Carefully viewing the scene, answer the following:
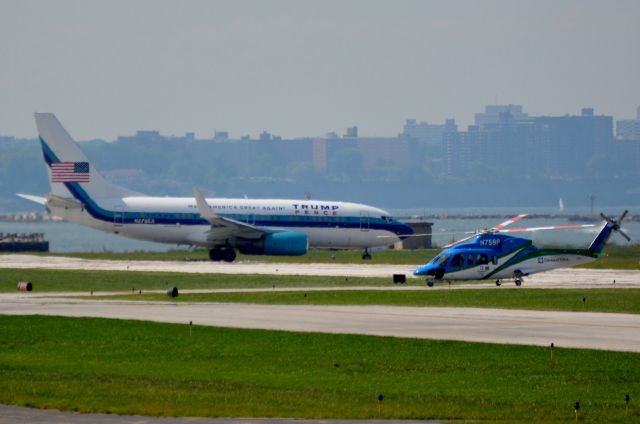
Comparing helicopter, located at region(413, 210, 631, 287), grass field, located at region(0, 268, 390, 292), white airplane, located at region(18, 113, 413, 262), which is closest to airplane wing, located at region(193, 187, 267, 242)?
white airplane, located at region(18, 113, 413, 262)

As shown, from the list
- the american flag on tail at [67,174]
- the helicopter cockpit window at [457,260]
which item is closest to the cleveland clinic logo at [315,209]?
the american flag on tail at [67,174]

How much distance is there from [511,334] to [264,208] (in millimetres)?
52565

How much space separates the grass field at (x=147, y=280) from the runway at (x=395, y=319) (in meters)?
10.0

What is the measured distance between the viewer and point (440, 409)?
30953 mm

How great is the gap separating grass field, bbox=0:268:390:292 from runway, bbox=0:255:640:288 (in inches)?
140

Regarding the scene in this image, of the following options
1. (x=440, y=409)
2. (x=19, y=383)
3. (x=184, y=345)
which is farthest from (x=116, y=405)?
(x=184, y=345)

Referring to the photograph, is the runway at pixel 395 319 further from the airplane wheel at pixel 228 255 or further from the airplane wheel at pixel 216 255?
the airplane wheel at pixel 216 255

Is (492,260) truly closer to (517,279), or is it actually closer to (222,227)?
(517,279)

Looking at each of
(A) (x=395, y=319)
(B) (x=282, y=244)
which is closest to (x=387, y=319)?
(A) (x=395, y=319)

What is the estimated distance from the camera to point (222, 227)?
9269 cm

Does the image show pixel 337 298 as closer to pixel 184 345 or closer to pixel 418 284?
pixel 418 284

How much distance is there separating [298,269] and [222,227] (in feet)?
31.9

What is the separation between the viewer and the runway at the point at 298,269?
71.0 metres

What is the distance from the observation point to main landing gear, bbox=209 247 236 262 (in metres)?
94.2
